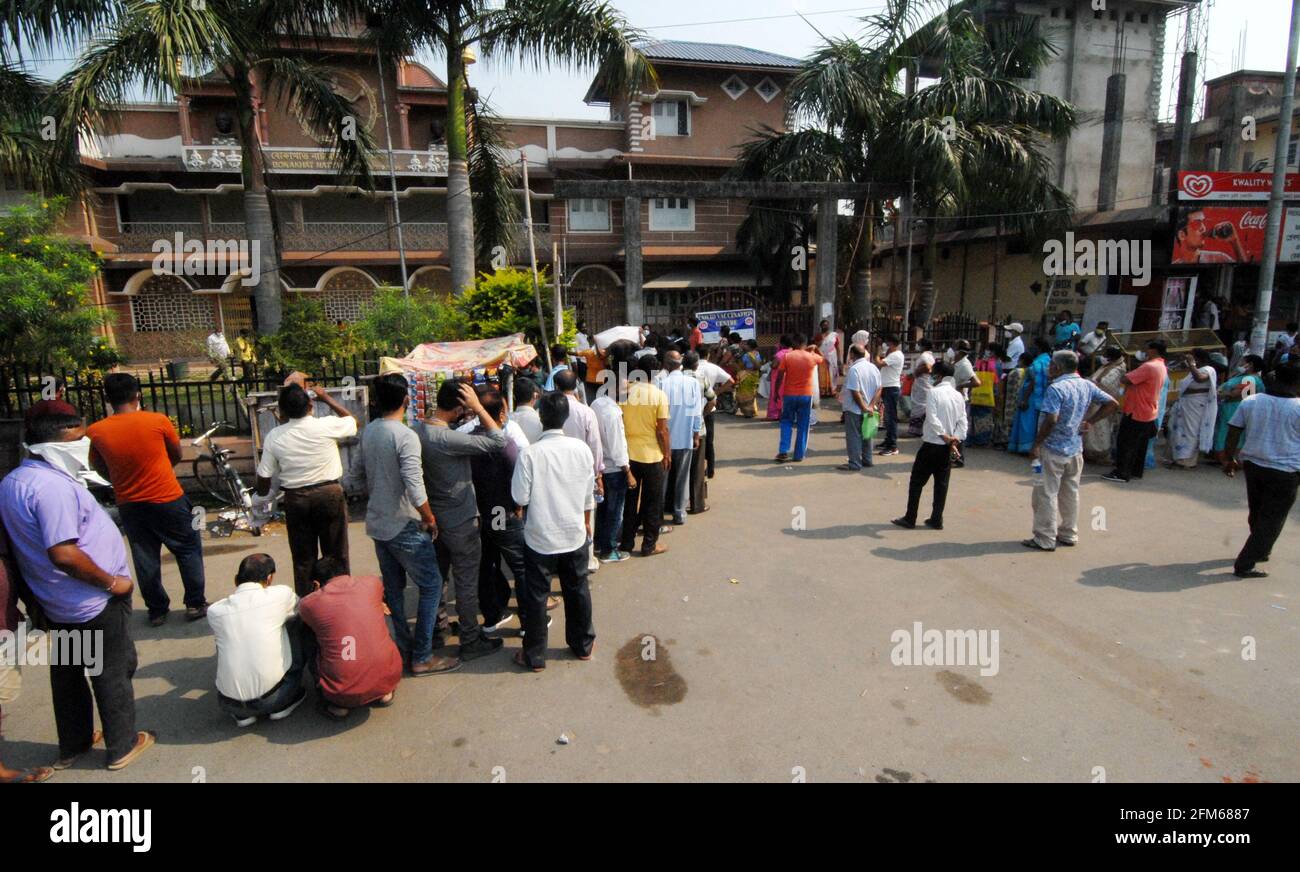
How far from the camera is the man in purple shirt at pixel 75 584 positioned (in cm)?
337

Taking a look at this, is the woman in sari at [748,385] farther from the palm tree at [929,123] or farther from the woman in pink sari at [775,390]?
the palm tree at [929,123]

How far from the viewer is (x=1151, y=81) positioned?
25625mm

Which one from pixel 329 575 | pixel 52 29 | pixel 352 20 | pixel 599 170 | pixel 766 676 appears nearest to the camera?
pixel 329 575

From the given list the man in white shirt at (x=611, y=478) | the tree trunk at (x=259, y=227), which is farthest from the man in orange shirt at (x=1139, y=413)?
the tree trunk at (x=259, y=227)

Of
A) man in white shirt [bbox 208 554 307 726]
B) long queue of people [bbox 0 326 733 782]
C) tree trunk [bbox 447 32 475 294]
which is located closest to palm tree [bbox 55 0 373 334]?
tree trunk [bbox 447 32 475 294]

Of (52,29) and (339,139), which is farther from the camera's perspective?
(339,139)

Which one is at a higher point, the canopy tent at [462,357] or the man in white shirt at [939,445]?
the canopy tent at [462,357]

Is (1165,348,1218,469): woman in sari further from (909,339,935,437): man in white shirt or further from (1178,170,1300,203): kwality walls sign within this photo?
(1178,170,1300,203): kwality walls sign

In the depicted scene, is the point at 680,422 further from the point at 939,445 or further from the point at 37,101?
the point at 37,101

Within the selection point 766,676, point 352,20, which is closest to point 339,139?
point 352,20

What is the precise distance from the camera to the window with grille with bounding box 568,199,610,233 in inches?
995

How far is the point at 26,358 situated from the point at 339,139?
5.76 meters

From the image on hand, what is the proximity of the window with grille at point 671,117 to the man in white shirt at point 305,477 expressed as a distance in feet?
72.3
